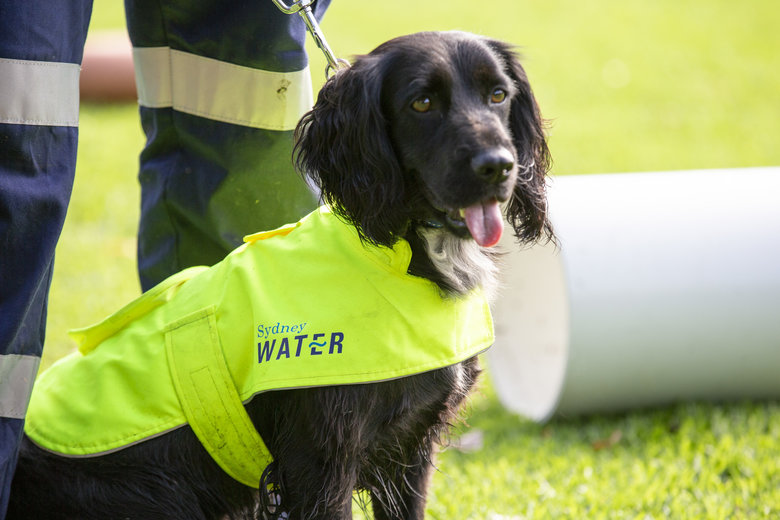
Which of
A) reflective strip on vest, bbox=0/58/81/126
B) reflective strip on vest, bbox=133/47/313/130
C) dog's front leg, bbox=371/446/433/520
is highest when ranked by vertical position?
reflective strip on vest, bbox=0/58/81/126

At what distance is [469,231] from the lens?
2.26m

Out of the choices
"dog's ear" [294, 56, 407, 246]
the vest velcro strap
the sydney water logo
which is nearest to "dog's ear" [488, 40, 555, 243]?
"dog's ear" [294, 56, 407, 246]

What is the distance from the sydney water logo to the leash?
0.86 metres

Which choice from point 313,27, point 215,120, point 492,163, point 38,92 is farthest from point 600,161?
point 38,92

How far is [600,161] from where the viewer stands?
8.02 m

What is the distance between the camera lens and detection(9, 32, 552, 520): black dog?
2.27 meters

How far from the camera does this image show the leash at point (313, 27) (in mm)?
2572

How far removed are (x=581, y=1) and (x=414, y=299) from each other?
46.2 ft

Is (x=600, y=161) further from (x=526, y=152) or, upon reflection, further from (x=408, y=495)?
(x=408, y=495)

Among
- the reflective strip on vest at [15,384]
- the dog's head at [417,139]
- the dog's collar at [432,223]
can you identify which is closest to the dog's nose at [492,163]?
the dog's head at [417,139]

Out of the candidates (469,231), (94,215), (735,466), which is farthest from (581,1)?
(469,231)

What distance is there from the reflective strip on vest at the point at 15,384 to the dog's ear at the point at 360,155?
3.31 ft

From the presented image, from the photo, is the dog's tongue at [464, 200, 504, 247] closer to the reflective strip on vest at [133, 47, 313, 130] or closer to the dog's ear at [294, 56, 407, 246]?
the dog's ear at [294, 56, 407, 246]

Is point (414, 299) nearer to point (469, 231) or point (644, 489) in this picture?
point (469, 231)
